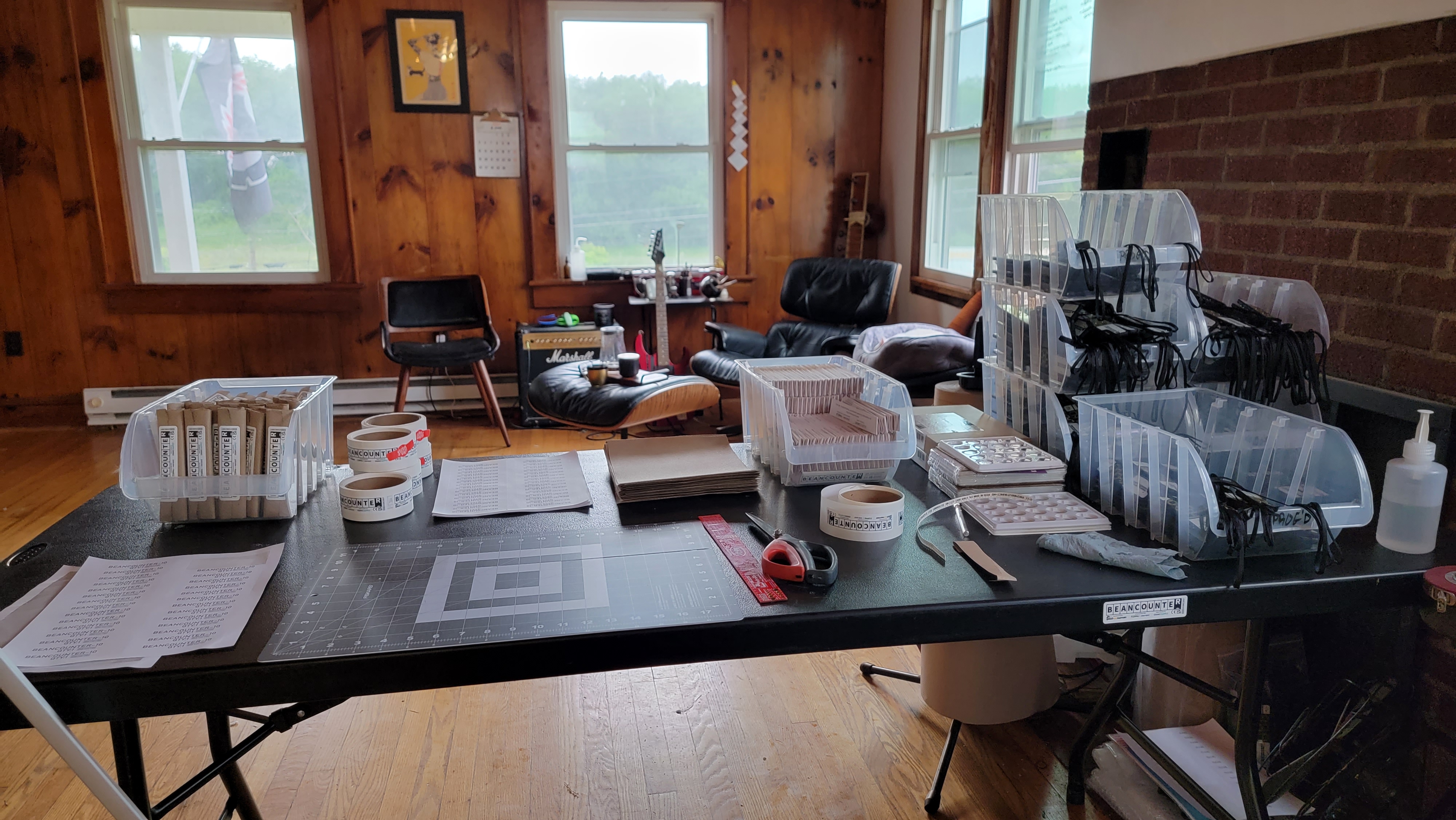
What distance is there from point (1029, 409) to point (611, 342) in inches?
136

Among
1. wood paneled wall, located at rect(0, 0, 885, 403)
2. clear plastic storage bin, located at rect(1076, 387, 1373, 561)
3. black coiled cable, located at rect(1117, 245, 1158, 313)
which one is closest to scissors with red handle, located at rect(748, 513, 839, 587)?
clear plastic storage bin, located at rect(1076, 387, 1373, 561)

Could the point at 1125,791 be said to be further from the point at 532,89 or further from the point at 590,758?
the point at 532,89

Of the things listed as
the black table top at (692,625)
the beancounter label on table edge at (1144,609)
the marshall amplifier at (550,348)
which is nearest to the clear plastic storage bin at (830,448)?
the black table top at (692,625)

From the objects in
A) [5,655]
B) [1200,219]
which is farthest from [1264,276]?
[5,655]

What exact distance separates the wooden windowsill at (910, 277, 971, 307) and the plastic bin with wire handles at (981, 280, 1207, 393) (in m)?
2.49

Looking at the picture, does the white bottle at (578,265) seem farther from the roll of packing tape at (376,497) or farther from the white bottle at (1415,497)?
the white bottle at (1415,497)

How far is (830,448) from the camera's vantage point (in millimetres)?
1516

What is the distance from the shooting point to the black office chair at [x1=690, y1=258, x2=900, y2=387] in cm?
446

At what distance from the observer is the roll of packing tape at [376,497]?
4.55ft

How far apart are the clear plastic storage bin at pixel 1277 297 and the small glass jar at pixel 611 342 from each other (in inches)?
135

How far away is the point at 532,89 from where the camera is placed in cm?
484

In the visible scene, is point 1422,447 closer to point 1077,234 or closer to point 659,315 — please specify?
point 1077,234

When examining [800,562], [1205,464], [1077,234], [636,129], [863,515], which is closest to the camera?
[800,562]

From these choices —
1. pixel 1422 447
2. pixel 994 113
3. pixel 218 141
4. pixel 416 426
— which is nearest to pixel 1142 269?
pixel 1422 447
